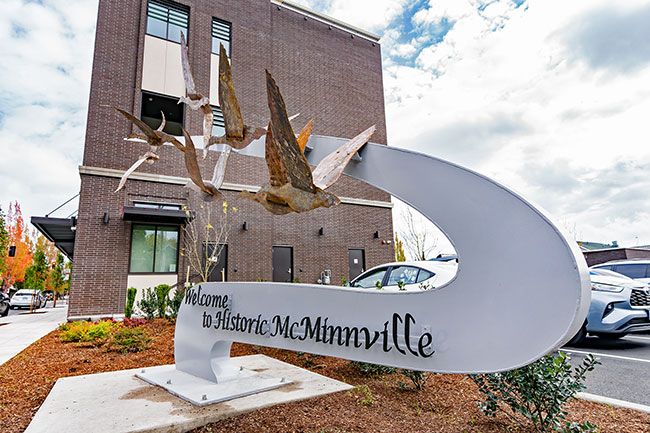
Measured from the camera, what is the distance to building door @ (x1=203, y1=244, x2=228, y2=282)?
1360 centimetres

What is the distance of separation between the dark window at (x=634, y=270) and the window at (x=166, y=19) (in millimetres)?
→ 17078

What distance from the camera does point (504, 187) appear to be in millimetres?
2219

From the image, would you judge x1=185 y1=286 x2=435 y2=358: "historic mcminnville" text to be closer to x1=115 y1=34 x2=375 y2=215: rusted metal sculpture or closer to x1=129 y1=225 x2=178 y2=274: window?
x1=115 y1=34 x2=375 y2=215: rusted metal sculpture

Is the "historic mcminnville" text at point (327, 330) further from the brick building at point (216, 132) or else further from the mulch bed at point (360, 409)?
the brick building at point (216, 132)

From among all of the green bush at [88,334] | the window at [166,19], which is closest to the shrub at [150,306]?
the green bush at [88,334]

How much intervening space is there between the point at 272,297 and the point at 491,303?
2070 mm

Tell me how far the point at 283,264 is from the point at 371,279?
328 inches

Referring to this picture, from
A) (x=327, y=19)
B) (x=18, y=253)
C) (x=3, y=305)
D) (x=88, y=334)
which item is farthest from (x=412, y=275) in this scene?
(x=18, y=253)

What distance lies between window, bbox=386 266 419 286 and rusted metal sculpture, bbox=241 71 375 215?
4206 mm

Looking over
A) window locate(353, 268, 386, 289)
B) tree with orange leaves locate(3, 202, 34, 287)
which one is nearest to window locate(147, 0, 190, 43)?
window locate(353, 268, 386, 289)

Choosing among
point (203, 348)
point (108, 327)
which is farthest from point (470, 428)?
point (108, 327)

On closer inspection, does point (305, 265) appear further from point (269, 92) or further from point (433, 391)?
point (269, 92)

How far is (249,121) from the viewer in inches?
618

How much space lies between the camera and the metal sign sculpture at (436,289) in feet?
6.52
